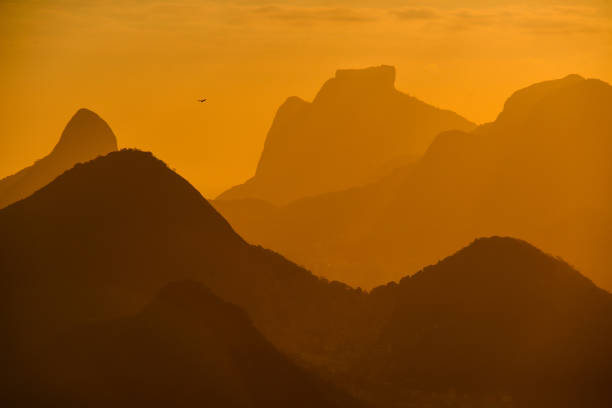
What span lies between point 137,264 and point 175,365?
64.2ft

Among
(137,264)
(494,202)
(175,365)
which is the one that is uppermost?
(175,365)

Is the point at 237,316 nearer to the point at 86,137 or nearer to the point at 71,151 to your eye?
the point at 71,151

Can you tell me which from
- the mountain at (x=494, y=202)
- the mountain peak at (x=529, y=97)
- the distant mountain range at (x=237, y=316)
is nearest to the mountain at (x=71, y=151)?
the mountain at (x=494, y=202)

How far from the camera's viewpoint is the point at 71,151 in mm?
177500

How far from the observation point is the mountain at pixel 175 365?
43094 millimetres

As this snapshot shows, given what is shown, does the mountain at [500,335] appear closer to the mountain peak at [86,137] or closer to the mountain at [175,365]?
the mountain at [175,365]

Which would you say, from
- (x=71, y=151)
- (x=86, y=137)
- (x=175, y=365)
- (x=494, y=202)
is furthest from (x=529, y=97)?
(x=175, y=365)

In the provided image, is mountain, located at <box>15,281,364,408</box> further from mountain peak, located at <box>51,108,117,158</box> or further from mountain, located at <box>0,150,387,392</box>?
mountain peak, located at <box>51,108,117,158</box>

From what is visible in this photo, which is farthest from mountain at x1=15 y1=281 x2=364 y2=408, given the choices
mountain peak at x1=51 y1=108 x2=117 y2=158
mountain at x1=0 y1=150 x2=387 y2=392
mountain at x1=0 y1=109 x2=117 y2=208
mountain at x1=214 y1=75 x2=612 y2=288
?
mountain peak at x1=51 y1=108 x2=117 y2=158

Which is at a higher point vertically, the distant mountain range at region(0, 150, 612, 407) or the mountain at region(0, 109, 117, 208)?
the distant mountain range at region(0, 150, 612, 407)

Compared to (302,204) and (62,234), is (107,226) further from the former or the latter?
(302,204)

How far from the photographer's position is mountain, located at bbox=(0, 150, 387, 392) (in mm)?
57094

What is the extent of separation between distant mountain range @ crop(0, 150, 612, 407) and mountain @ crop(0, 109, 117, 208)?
102598mm

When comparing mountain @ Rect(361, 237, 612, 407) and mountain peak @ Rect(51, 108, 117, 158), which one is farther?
mountain peak @ Rect(51, 108, 117, 158)
